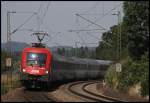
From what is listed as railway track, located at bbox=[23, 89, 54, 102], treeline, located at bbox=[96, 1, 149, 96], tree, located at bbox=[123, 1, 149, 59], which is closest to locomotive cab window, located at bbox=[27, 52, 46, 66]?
railway track, located at bbox=[23, 89, 54, 102]

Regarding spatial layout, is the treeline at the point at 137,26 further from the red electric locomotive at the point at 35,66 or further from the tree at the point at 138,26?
the red electric locomotive at the point at 35,66

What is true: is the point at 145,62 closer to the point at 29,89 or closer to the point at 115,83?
the point at 115,83

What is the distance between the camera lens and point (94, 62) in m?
72.3

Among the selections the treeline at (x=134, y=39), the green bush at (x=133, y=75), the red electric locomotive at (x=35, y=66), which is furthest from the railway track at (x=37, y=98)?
the treeline at (x=134, y=39)

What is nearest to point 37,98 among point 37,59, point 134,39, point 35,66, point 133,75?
point 35,66

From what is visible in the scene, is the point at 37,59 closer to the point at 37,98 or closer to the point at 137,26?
the point at 37,98

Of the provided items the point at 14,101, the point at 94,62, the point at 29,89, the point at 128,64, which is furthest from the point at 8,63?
the point at 94,62

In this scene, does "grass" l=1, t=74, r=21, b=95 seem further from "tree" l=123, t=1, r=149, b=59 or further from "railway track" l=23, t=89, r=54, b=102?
"tree" l=123, t=1, r=149, b=59

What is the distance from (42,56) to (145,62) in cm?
732

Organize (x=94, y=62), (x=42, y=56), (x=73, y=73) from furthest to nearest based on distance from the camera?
(x=94, y=62) < (x=73, y=73) < (x=42, y=56)

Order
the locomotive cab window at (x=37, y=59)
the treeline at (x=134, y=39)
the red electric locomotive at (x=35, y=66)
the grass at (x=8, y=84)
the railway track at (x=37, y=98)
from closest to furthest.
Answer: the railway track at (x=37, y=98)
the grass at (x=8, y=84)
the red electric locomotive at (x=35, y=66)
the locomotive cab window at (x=37, y=59)
the treeline at (x=134, y=39)

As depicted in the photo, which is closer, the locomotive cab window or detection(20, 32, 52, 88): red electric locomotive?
detection(20, 32, 52, 88): red electric locomotive

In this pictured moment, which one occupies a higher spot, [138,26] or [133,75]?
[138,26]

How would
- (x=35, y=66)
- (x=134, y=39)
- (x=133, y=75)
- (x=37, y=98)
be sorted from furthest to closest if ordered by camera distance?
(x=134, y=39)
(x=133, y=75)
(x=35, y=66)
(x=37, y=98)
